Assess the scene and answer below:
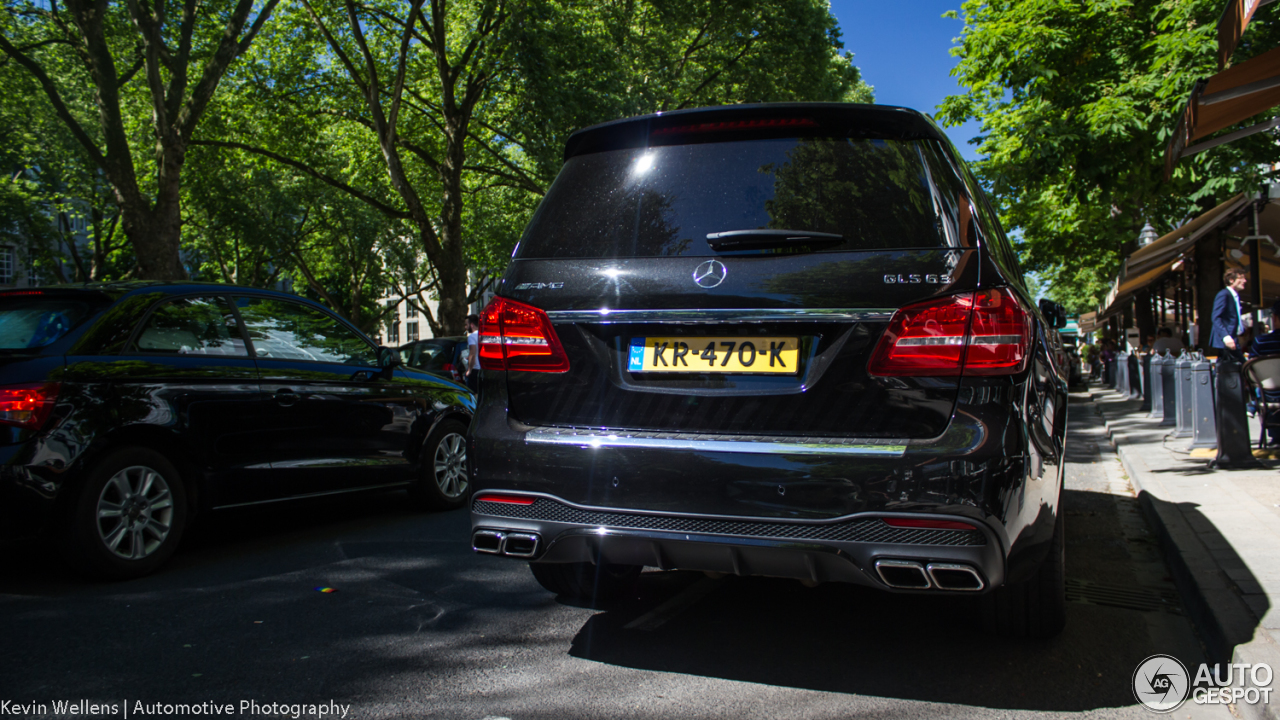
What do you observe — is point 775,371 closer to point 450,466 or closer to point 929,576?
point 929,576

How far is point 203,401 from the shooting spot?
5.08 metres

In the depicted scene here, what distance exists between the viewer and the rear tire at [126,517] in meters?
4.42

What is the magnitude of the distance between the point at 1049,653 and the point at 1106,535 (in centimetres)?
277

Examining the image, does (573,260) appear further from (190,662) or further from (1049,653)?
(1049,653)

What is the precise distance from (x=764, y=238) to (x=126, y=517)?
3460 mm

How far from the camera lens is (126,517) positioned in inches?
183

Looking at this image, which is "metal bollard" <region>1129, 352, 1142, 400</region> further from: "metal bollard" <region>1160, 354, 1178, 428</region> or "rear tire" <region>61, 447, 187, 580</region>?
"rear tire" <region>61, 447, 187, 580</region>

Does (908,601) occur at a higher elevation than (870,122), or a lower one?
lower

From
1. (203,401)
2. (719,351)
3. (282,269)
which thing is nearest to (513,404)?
(719,351)

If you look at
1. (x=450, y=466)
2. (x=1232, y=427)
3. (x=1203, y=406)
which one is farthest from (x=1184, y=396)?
(x=450, y=466)

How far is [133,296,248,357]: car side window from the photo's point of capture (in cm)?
503

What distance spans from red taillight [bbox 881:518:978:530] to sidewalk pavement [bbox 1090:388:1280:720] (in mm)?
1044

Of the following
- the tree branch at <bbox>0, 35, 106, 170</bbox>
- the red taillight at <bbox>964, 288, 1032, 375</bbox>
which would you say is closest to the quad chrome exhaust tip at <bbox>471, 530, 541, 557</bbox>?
the red taillight at <bbox>964, 288, 1032, 375</bbox>

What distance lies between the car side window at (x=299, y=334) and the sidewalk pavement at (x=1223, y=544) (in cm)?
483
